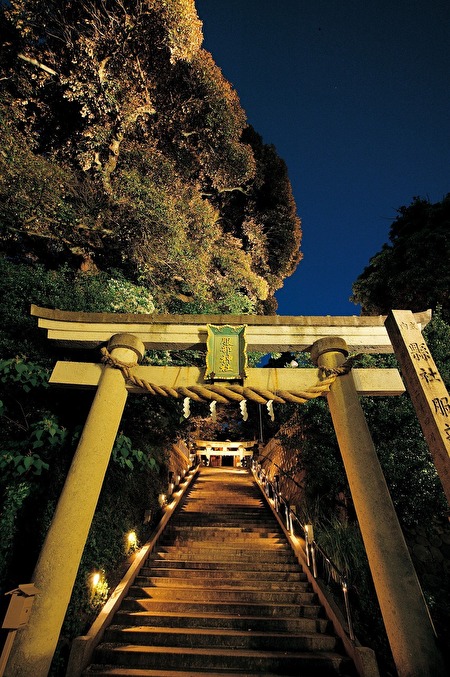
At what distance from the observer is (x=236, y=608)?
573 centimetres

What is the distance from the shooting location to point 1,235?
31.2 ft

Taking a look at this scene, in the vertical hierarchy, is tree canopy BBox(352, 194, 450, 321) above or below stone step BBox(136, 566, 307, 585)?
above

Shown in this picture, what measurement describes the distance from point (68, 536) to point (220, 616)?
11.1 ft

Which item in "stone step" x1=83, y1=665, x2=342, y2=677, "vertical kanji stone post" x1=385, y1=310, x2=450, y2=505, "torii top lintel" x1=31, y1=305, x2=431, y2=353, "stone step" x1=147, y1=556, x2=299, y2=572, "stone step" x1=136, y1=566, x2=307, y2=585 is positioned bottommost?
"stone step" x1=83, y1=665, x2=342, y2=677

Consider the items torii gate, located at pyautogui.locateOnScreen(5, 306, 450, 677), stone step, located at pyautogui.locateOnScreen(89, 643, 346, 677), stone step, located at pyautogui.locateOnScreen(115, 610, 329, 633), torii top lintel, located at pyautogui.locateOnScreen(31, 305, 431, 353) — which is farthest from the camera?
torii top lintel, located at pyautogui.locateOnScreen(31, 305, 431, 353)

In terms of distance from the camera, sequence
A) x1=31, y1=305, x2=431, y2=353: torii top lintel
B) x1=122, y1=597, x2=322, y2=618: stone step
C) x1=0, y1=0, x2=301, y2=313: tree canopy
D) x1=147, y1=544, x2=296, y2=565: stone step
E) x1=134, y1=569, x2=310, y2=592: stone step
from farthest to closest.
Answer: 1. x1=0, y1=0, x2=301, y2=313: tree canopy
2. x1=147, y1=544, x2=296, y2=565: stone step
3. x1=134, y1=569, x2=310, y2=592: stone step
4. x1=31, y1=305, x2=431, y2=353: torii top lintel
5. x1=122, y1=597, x2=322, y2=618: stone step

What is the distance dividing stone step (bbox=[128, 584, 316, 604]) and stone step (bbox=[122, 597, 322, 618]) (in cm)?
21

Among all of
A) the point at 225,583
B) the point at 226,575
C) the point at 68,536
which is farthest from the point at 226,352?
the point at 226,575

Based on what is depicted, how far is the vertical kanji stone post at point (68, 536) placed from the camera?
351 centimetres

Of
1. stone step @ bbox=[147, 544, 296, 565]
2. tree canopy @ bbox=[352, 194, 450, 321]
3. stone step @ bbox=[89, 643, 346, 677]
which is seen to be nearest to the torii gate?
stone step @ bbox=[89, 643, 346, 677]

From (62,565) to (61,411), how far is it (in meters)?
3.31

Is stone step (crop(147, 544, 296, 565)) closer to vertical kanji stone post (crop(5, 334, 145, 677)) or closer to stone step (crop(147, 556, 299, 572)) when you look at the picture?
stone step (crop(147, 556, 299, 572))

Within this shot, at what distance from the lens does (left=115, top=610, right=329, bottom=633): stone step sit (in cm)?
537

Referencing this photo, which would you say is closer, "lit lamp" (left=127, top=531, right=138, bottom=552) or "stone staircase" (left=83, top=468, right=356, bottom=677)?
"stone staircase" (left=83, top=468, right=356, bottom=677)
